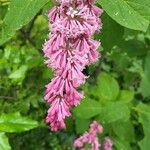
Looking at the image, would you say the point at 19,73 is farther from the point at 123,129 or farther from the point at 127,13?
the point at 127,13

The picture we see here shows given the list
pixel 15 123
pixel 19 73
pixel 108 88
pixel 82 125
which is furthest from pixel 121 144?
pixel 15 123

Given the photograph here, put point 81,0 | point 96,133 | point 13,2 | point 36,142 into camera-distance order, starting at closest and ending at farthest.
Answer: point 81,0
point 13,2
point 96,133
point 36,142

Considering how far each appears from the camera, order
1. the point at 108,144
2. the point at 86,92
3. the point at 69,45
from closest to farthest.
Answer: the point at 69,45
the point at 108,144
the point at 86,92

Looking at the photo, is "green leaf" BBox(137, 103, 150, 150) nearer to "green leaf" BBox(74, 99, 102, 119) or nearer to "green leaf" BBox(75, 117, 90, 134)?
"green leaf" BBox(74, 99, 102, 119)

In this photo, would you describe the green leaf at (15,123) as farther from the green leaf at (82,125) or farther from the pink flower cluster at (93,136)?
the green leaf at (82,125)

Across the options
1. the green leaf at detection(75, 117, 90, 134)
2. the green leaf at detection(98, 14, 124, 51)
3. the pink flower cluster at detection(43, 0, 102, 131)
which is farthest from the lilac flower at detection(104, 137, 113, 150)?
the pink flower cluster at detection(43, 0, 102, 131)

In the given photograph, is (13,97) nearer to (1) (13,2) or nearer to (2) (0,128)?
(2) (0,128)

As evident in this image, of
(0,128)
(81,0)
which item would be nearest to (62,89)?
(81,0)
